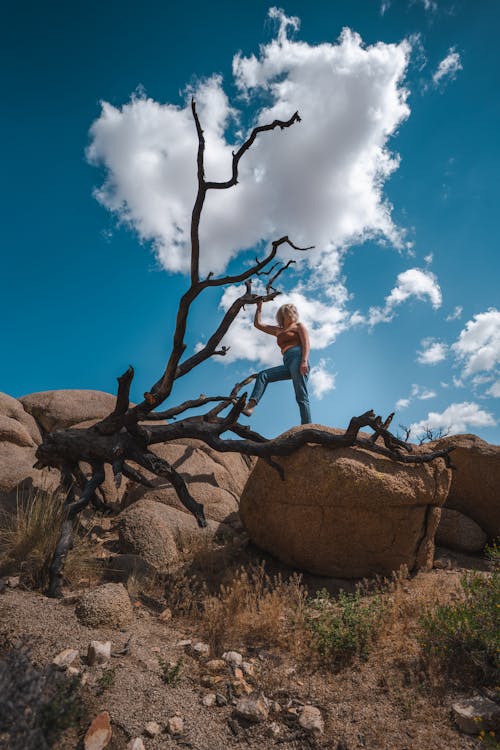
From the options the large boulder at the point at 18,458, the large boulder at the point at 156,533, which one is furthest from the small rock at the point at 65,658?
the large boulder at the point at 18,458

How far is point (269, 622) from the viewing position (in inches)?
180

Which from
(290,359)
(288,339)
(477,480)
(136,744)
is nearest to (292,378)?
(290,359)

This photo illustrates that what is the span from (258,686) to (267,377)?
19.1 feet

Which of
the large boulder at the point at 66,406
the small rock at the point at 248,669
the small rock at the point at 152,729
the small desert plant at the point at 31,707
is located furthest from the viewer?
the large boulder at the point at 66,406

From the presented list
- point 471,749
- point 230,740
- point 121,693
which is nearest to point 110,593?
point 121,693

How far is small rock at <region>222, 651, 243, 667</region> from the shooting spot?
158 inches

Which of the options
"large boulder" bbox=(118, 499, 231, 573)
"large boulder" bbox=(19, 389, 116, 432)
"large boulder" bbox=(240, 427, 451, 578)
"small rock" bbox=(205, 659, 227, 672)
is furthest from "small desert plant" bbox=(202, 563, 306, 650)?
"large boulder" bbox=(19, 389, 116, 432)

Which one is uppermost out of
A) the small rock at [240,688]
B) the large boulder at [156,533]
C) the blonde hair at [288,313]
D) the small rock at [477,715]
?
the blonde hair at [288,313]

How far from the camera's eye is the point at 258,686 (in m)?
3.76

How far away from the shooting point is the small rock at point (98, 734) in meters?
2.81

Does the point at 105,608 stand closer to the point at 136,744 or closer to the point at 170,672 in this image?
the point at 170,672

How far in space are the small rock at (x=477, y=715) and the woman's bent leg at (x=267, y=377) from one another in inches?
237

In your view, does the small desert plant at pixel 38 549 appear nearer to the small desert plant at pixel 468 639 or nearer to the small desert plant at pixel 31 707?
the small desert plant at pixel 31 707

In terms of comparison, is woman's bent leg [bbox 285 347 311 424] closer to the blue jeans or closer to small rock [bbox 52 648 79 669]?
the blue jeans
